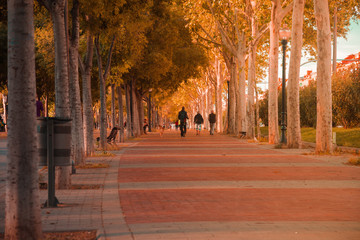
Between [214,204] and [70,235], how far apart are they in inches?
112

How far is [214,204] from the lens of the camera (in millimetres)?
8547

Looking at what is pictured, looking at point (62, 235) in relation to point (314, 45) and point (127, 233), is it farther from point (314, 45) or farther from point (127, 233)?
point (314, 45)

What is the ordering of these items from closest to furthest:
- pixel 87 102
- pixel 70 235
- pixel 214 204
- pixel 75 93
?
pixel 70 235 → pixel 214 204 → pixel 75 93 → pixel 87 102

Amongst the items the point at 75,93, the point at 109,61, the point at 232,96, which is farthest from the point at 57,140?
the point at 232,96

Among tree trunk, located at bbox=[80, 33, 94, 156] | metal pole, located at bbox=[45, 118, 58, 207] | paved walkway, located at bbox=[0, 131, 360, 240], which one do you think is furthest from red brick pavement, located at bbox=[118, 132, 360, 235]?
tree trunk, located at bbox=[80, 33, 94, 156]

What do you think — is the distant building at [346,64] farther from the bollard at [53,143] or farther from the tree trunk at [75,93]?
the bollard at [53,143]

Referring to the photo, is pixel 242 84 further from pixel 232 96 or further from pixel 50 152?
pixel 50 152

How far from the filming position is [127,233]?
628 centimetres

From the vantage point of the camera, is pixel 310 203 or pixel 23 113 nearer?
pixel 23 113

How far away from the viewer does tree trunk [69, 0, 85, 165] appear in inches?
559

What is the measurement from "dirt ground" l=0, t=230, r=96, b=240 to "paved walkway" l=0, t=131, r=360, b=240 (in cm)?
14

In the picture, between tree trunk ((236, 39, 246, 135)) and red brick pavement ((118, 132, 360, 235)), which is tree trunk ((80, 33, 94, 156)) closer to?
red brick pavement ((118, 132, 360, 235))

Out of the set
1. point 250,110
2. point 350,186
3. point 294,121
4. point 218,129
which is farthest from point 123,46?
point 218,129

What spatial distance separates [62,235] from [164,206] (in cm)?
232
